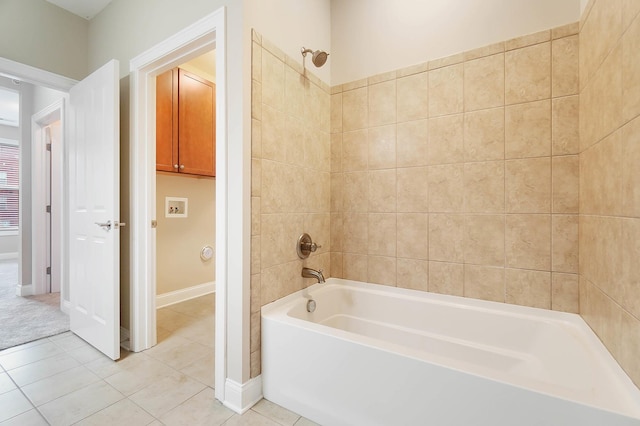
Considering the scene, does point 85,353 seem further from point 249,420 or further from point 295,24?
point 295,24

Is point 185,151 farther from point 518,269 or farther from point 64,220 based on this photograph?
point 518,269

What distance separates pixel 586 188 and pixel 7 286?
589 centimetres

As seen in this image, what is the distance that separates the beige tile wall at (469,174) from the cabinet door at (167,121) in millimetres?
1535

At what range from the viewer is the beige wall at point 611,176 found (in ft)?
2.96

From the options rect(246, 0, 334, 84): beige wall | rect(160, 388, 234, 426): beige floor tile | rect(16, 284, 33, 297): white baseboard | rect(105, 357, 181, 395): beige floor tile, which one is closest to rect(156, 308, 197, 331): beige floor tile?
rect(105, 357, 181, 395): beige floor tile

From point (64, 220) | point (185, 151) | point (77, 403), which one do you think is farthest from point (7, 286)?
point (77, 403)

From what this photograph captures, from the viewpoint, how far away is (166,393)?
154 cm

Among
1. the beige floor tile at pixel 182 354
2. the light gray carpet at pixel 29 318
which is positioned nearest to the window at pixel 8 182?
the light gray carpet at pixel 29 318

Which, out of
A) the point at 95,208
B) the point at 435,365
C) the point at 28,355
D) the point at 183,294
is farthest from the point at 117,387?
the point at 435,365

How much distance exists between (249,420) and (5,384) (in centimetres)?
147

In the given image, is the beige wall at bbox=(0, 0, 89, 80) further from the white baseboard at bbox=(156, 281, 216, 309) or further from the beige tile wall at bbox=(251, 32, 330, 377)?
the white baseboard at bbox=(156, 281, 216, 309)

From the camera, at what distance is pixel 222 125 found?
58.6 inches

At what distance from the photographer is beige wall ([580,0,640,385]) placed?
2.96 feet

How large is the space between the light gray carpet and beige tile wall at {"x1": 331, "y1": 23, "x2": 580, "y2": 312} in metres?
2.52
